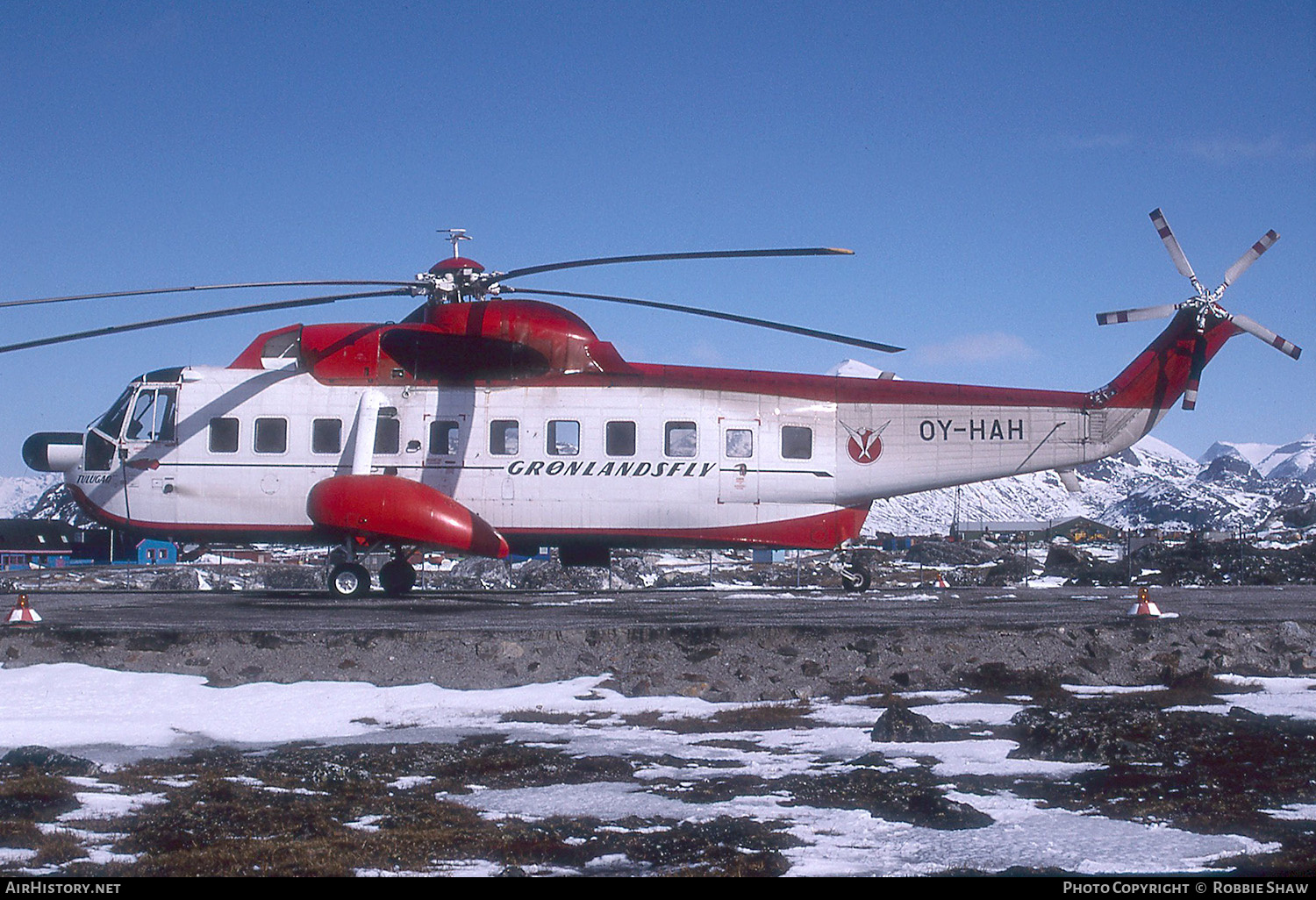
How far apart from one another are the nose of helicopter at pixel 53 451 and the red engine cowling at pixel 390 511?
18.5 feet

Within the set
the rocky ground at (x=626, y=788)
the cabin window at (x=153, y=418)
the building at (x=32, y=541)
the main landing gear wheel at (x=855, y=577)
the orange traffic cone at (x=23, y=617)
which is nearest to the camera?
the rocky ground at (x=626, y=788)

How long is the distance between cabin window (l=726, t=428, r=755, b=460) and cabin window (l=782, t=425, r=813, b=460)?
629 mm

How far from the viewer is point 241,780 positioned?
A: 23.0 ft

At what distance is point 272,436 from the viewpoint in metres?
20.0

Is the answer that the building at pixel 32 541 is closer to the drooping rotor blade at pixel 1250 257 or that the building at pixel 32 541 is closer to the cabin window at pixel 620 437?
the cabin window at pixel 620 437

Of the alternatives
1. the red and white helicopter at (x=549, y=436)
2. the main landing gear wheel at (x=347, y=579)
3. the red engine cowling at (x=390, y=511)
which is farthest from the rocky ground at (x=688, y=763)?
the red and white helicopter at (x=549, y=436)

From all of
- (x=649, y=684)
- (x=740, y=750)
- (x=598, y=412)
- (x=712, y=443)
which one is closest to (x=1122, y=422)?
(x=712, y=443)

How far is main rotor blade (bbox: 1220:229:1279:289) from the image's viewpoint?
20547 millimetres

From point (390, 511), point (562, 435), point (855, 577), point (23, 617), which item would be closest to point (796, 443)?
point (855, 577)

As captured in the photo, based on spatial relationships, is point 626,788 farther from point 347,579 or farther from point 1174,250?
point 1174,250

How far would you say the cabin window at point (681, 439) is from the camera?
19875 millimetres

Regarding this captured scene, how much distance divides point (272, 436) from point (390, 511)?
340 centimetres

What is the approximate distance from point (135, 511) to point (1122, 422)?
18.9 m

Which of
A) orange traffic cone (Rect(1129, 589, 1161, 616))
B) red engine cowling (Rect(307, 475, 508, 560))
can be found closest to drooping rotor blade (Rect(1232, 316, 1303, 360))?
orange traffic cone (Rect(1129, 589, 1161, 616))
